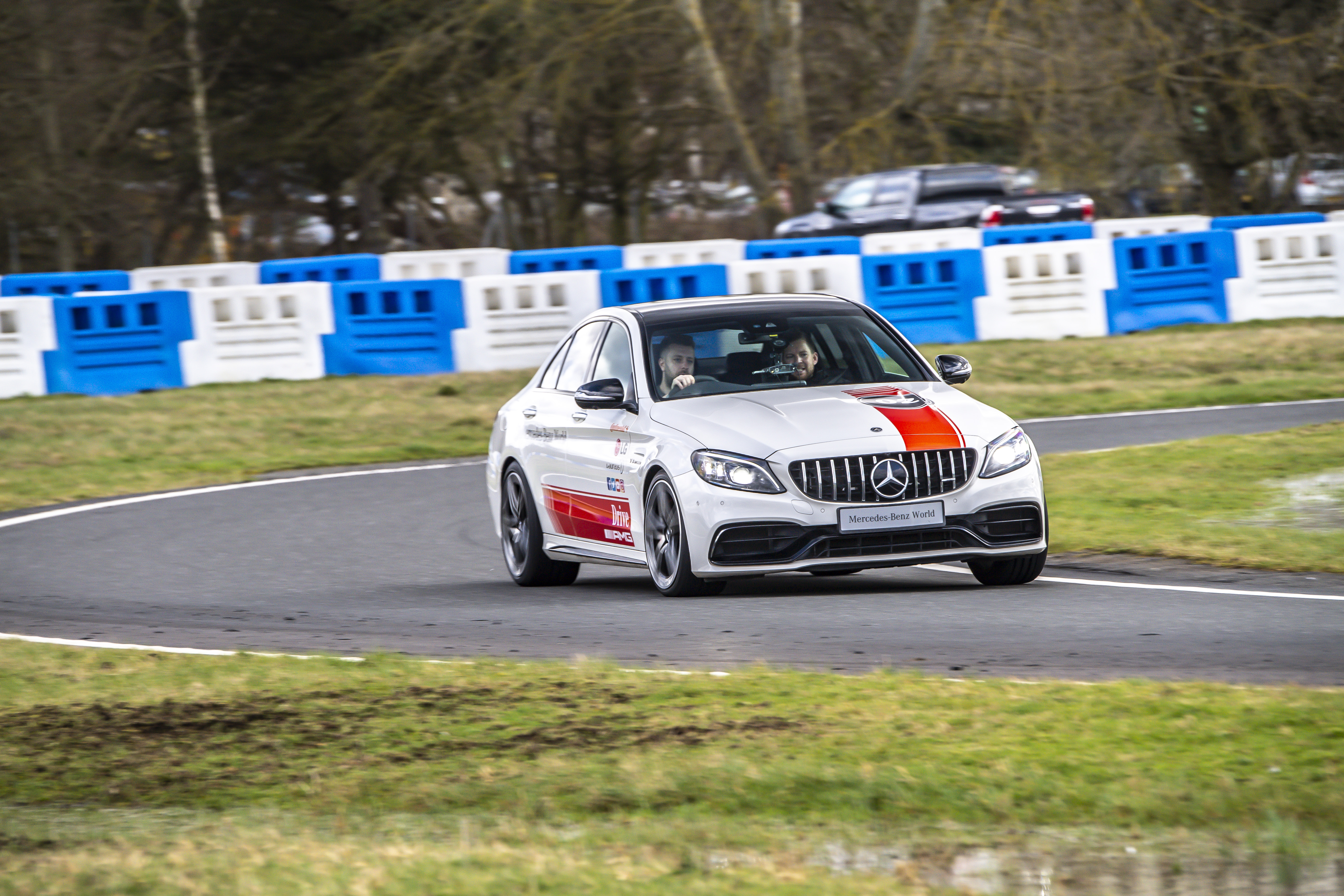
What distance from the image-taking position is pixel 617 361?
10.3m

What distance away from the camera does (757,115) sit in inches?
1528

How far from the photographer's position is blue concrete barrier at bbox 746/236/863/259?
24.6 m

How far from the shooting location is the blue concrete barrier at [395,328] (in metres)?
21.0

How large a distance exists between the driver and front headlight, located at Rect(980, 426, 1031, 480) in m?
1.54

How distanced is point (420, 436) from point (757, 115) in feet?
69.5

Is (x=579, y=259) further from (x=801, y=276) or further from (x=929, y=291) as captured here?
(x=929, y=291)

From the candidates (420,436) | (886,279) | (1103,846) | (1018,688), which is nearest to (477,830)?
(1103,846)

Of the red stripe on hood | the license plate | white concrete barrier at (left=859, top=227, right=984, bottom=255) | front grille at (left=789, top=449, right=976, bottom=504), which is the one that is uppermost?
white concrete barrier at (left=859, top=227, right=984, bottom=255)

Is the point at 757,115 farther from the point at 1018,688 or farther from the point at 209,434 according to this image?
the point at 1018,688

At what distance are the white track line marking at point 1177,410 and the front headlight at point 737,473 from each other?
9.38 meters

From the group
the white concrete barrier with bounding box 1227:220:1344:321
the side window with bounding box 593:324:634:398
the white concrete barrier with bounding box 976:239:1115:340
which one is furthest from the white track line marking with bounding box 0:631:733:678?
the white concrete barrier with bounding box 1227:220:1344:321

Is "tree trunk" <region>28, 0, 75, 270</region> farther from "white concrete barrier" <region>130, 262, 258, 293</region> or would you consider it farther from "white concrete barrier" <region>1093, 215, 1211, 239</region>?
"white concrete barrier" <region>1093, 215, 1211, 239</region>

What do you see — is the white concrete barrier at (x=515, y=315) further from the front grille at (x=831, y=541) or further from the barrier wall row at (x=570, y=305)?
the front grille at (x=831, y=541)

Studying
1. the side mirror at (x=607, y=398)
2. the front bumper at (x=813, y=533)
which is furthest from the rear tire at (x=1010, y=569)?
the side mirror at (x=607, y=398)
